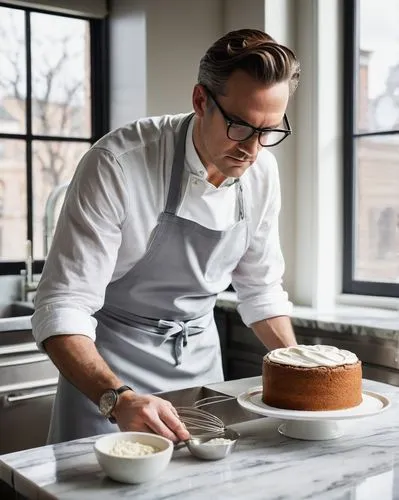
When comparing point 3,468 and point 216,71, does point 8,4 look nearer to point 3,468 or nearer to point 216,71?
point 216,71

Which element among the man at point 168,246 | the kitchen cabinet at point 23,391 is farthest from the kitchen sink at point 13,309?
the man at point 168,246

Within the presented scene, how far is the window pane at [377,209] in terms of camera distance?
2711mm

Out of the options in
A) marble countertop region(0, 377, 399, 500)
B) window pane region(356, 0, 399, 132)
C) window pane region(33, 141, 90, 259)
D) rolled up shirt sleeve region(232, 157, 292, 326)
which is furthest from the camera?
window pane region(33, 141, 90, 259)

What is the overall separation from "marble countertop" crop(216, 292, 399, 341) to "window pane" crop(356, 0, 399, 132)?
715mm

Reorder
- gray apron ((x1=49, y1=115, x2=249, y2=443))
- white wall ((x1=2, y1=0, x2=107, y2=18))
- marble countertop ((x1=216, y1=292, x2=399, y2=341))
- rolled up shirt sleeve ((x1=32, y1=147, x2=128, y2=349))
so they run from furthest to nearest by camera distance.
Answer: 1. white wall ((x1=2, y1=0, x2=107, y2=18))
2. marble countertop ((x1=216, y1=292, x2=399, y2=341))
3. gray apron ((x1=49, y1=115, x2=249, y2=443))
4. rolled up shirt sleeve ((x1=32, y1=147, x2=128, y2=349))

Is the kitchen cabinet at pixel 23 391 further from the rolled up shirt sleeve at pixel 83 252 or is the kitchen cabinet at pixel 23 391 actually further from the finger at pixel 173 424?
the finger at pixel 173 424

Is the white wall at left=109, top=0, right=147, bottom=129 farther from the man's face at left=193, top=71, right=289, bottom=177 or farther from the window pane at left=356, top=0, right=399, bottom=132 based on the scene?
the man's face at left=193, top=71, right=289, bottom=177

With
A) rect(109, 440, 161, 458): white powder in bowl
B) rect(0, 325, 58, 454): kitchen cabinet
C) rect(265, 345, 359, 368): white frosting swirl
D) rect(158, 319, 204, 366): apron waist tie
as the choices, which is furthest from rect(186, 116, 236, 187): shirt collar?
rect(0, 325, 58, 454): kitchen cabinet

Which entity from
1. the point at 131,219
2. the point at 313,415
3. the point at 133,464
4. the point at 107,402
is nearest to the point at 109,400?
the point at 107,402

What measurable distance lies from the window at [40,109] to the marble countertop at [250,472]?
197 cm

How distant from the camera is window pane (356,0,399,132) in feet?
8.85

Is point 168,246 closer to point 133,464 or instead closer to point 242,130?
point 242,130

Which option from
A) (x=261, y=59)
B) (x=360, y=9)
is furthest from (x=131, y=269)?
(x=360, y=9)

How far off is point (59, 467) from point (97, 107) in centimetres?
244
